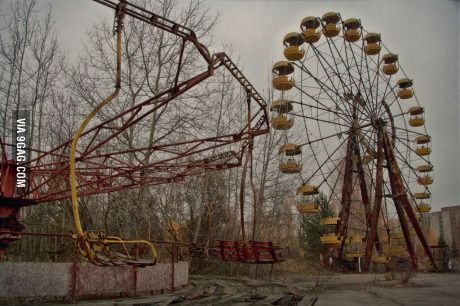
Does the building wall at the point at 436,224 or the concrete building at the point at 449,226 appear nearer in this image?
the concrete building at the point at 449,226

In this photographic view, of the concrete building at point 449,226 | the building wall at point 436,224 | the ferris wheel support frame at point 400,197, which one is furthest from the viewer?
the building wall at point 436,224

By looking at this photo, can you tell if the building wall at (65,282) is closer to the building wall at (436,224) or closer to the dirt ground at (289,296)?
the dirt ground at (289,296)

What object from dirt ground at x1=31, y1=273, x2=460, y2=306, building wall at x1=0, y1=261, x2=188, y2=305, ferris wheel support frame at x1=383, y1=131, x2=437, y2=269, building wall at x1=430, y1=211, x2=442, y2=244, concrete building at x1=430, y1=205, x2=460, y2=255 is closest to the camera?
building wall at x1=0, y1=261, x2=188, y2=305

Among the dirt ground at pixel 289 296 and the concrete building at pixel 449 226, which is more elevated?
the concrete building at pixel 449 226

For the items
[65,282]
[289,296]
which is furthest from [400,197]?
[65,282]

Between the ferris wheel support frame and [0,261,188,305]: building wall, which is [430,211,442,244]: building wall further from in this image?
[0,261,188,305]: building wall

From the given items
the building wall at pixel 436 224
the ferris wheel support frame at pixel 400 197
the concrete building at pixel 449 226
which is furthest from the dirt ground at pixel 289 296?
the building wall at pixel 436 224

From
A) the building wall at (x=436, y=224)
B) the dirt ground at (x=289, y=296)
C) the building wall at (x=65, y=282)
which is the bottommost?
the dirt ground at (x=289, y=296)

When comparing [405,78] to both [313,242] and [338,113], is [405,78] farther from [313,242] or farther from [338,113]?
[313,242]

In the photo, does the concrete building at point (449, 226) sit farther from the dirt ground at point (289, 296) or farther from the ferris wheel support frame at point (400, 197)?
the dirt ground at point (289, 296)

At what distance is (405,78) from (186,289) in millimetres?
19706

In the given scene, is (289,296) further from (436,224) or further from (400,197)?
(436,224)

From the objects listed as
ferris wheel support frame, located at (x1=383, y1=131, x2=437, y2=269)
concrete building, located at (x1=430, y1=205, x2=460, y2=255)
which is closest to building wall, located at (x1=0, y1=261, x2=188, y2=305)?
ferris wheel support frame, located at (x1=383, y1=131, x2=437, y2=269)

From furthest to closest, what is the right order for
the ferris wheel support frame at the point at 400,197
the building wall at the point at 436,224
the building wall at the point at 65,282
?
the building wall at the point at 436,224 < the ferris wheel support frame at the point at 400,197 < the building wall at the point at 65,282
